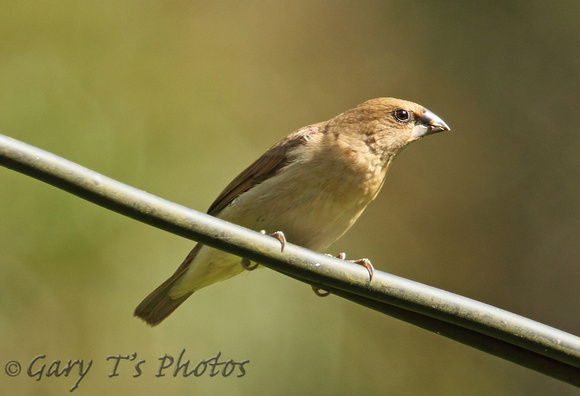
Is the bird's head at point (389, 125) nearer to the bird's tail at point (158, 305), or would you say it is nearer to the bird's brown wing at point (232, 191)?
the bird's brown wing at point (232, 191)

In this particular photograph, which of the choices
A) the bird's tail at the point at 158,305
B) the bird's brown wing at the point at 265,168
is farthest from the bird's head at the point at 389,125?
the bird's tail at the point at 158,305

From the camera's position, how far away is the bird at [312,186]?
13.1 feet

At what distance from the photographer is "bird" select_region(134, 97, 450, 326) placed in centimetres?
398

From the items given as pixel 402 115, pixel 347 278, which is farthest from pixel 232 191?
pixel 347 278

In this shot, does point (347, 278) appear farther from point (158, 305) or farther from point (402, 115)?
point (158, 305)

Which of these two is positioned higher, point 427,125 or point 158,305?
point 427,125

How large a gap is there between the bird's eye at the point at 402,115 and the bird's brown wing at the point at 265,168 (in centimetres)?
49

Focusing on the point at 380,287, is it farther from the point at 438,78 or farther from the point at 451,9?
the point at 451,9

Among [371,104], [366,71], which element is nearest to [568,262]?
[366,71]

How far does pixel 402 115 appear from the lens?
4.50 m

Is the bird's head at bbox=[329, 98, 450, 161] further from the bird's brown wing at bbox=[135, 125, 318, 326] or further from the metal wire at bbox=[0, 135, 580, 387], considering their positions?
the metal wire at bbox=[0, 135, 580, 387]

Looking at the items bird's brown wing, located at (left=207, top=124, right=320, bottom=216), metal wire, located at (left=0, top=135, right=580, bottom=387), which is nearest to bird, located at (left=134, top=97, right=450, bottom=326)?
bird's brown wing, located at (left=207, top=124, right=320, bottom=216)

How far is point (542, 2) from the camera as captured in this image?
9312 millimetres

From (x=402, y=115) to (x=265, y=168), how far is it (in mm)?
858
